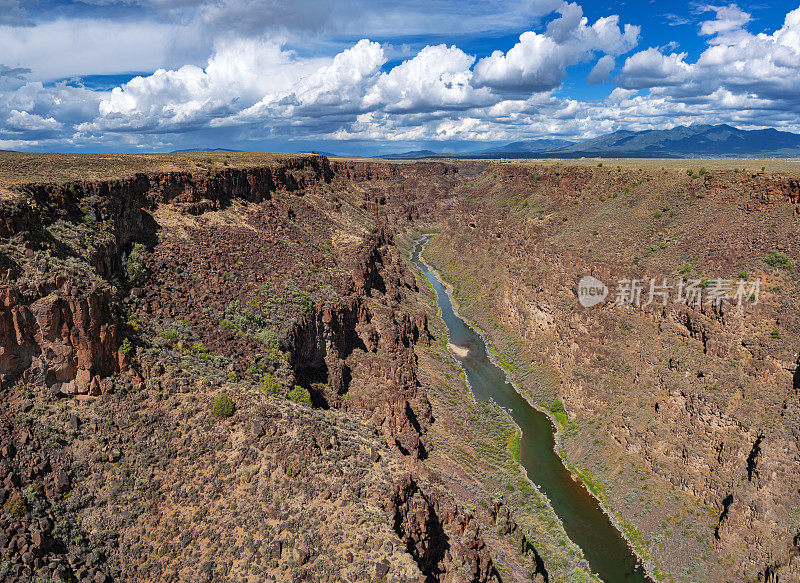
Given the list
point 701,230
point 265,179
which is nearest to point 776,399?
point 701,230

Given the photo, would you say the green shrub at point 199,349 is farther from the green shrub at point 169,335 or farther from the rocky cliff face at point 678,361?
the rocky cliff face at point 678,361

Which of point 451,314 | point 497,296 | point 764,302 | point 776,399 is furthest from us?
point 451,314

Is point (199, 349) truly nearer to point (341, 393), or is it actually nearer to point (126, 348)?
point (126, 348)

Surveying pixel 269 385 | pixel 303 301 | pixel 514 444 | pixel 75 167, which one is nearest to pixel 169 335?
→ pixel 269 385

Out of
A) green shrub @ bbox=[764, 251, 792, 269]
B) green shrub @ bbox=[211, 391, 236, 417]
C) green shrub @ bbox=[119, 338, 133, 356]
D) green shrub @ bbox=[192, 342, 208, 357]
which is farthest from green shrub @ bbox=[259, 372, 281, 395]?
green shrub @ bbox=[764, 251, 792, 269]

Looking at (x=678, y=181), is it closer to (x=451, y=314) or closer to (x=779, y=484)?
(x=451, y=314)

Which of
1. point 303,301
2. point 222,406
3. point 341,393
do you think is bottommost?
point 341,393
